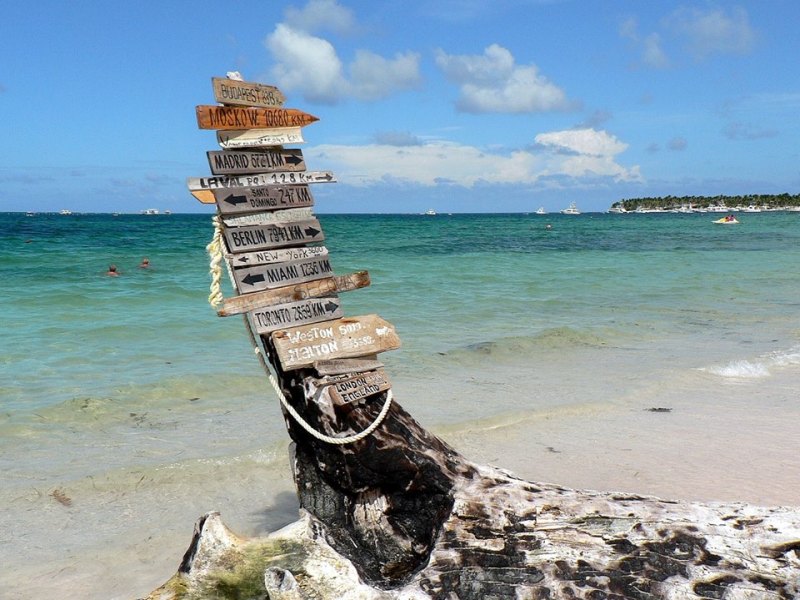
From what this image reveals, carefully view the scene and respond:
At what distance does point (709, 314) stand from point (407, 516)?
514 inches

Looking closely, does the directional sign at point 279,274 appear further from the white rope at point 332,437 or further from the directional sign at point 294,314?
the white rope at point 332,437

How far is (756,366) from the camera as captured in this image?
9.88 metres

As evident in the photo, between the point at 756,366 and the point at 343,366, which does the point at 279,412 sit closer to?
the point at 343,366

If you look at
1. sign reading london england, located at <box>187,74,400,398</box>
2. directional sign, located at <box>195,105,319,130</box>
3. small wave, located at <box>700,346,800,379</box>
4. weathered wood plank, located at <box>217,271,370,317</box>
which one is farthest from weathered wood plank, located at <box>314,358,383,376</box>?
small wave, located at <box>700,346,800,379</box>

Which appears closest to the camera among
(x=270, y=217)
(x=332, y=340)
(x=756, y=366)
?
(x=332, y=340)

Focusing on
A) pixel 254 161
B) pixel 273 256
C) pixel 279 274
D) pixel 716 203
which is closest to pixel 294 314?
pixel 279 274

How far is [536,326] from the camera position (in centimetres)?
1376

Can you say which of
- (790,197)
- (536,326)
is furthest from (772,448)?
(790,197)

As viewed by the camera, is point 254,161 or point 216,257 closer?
point 216,257

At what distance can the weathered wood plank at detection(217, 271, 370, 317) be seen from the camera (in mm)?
3877

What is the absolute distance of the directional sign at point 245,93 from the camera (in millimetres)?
3912

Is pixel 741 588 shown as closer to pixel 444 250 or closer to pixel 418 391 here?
pixel 418 391

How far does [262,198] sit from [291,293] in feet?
1.89

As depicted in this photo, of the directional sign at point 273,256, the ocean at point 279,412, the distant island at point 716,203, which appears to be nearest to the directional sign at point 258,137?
the directional sign at point 273,256
